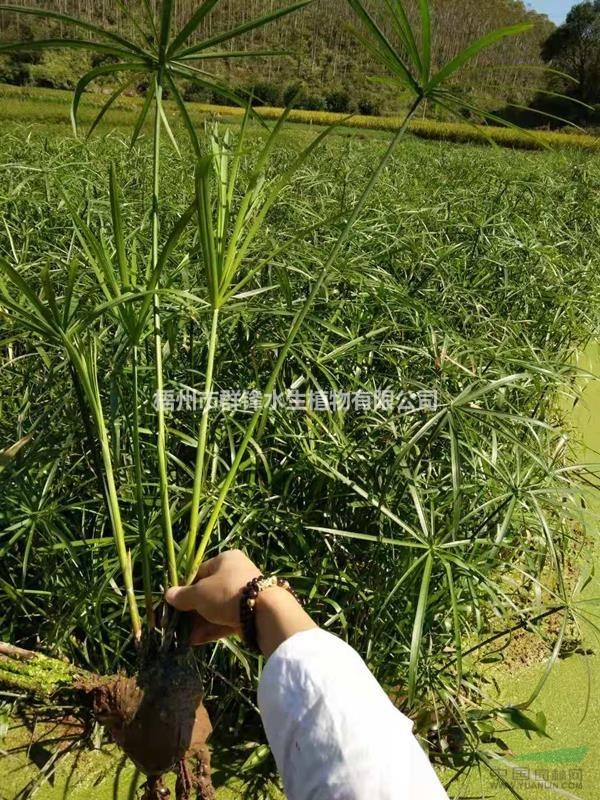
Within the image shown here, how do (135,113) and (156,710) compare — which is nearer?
(156,710)

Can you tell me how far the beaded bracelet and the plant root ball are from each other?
0.18m

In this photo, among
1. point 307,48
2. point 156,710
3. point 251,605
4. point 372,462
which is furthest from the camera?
point 307,48

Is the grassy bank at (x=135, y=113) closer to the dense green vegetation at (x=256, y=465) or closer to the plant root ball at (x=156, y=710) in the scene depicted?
the dense green vegetation at (x=256, y=465)

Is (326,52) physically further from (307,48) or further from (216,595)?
(216,595)

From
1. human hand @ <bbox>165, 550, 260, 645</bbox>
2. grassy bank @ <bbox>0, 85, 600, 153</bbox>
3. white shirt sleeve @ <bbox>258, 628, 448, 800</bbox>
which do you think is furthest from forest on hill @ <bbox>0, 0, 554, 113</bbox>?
white shirt sleeve @ <bbox>258, 628, 448, 800</bbox>

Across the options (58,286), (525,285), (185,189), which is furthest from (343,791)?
(185,189)

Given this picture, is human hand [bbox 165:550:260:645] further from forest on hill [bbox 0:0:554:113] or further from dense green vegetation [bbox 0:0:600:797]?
forest on hill [bbox 0:0:554:113]

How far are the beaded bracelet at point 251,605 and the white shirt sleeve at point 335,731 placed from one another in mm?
134

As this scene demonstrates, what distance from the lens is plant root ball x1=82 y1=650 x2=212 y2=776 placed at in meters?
0.86

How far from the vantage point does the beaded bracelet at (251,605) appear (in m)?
0.76

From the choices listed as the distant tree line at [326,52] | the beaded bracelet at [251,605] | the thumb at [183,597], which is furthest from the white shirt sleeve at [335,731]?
the distant tree line at [326,52]

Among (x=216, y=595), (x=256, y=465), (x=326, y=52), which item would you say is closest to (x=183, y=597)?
(x=216, y=595)

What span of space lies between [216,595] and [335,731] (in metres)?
0.32

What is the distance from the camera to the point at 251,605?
76 centimetres
